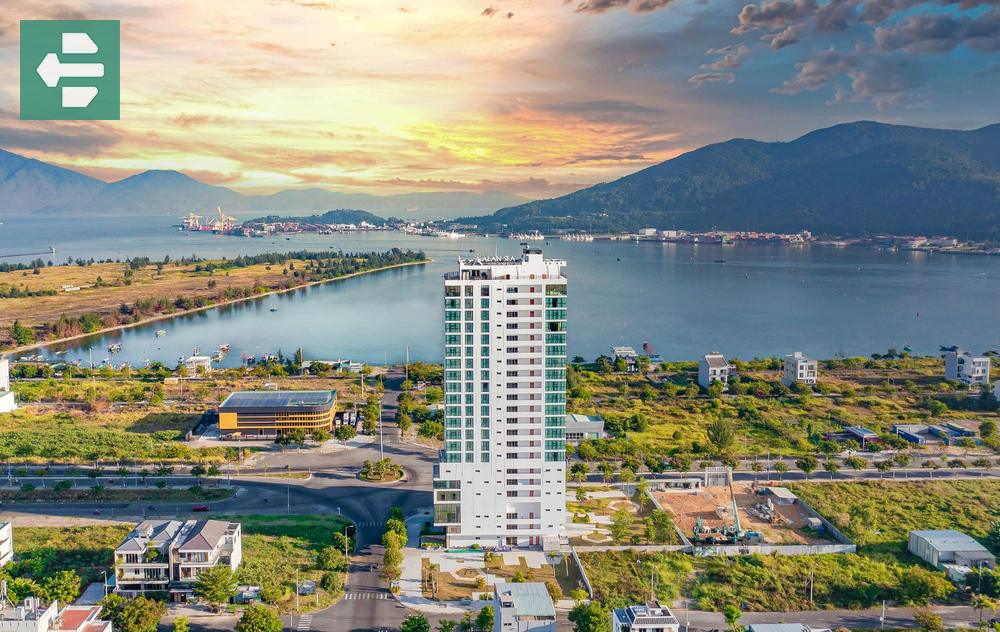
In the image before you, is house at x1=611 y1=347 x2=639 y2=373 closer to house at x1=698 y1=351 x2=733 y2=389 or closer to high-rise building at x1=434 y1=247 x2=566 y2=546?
house at x1=698 y1=351 x2=733 y2=389

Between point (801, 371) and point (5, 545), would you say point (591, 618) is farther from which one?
point (801, 371)

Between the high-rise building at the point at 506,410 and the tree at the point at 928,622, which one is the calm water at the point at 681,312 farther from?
the tree at the point at 928,622

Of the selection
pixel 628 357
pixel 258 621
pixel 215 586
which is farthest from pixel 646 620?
pixel 628 357

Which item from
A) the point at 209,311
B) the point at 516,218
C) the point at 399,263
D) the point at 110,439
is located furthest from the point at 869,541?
the point at 516,218

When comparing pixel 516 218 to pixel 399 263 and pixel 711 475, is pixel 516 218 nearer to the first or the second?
pixel 399 263

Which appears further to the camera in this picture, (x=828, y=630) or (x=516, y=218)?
(x=516, y=218)

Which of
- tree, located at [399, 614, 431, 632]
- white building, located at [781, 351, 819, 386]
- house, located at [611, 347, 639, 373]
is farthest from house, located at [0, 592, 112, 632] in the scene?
white building, located at [781, 351, 819, 386]
